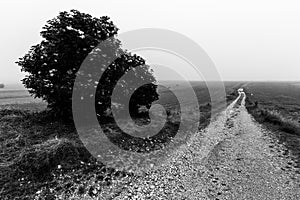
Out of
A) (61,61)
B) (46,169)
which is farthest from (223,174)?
(61,61)

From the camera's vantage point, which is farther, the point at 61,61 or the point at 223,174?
the point at 61,61

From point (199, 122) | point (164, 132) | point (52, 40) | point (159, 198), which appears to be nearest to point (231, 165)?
point (159, 198)

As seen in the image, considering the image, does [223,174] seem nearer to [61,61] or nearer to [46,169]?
[46,169]

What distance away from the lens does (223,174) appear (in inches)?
434

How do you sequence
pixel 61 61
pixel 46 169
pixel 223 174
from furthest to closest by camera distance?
1. pixel 61 61
2. pixel 223 174
3. pixel 46 169

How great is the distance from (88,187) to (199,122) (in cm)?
1804

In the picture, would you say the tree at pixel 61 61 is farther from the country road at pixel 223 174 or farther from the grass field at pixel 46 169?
the country road at pixel 223 174

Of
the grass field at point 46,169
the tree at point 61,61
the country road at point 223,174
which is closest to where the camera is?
the grass field at point 46,169

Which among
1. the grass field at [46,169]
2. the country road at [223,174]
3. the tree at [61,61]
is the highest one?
the tree at [61,61]

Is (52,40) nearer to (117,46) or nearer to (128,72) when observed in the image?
(117,46)

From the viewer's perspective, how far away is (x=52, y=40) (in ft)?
53.3

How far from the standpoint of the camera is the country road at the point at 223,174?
30.0ft

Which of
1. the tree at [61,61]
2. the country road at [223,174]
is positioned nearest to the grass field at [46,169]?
the country road at [223,174]

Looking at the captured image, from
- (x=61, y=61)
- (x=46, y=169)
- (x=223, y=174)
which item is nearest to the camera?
(x=46, y=169)
